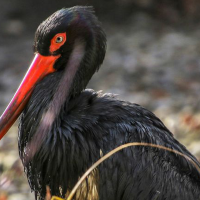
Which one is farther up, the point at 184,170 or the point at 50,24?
the point at 50,24

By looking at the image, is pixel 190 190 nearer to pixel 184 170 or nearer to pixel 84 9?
pixel 184 170

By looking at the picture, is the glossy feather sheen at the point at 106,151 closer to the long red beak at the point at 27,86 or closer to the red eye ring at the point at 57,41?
the long red beak at the point at 27,86

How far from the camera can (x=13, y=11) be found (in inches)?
447

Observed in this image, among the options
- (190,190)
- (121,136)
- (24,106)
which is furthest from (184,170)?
(24,106)

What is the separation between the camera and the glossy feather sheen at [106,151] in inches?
192

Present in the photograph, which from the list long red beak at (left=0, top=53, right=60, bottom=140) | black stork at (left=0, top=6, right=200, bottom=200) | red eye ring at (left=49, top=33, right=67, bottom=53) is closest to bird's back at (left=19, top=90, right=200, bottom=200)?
black stork at (left=0, top=6, right=200, bottom=200)

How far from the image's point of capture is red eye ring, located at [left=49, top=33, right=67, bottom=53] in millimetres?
4977

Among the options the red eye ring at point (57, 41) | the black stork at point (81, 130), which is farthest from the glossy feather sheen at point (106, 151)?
the red eye ring at point (57, 41)

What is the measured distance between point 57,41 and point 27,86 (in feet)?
1.55

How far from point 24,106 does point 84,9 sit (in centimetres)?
98

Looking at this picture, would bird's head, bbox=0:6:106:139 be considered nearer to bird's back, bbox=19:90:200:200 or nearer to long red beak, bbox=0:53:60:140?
long red beak, bbox=0:53:60:140

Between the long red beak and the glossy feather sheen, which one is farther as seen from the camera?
the long red beak

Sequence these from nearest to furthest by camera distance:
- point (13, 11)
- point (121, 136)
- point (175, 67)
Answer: point (121, 136) → point (175, 67) → point (13, 11)

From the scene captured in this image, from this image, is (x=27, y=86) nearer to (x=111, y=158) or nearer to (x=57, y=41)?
(x=57, y=41)
